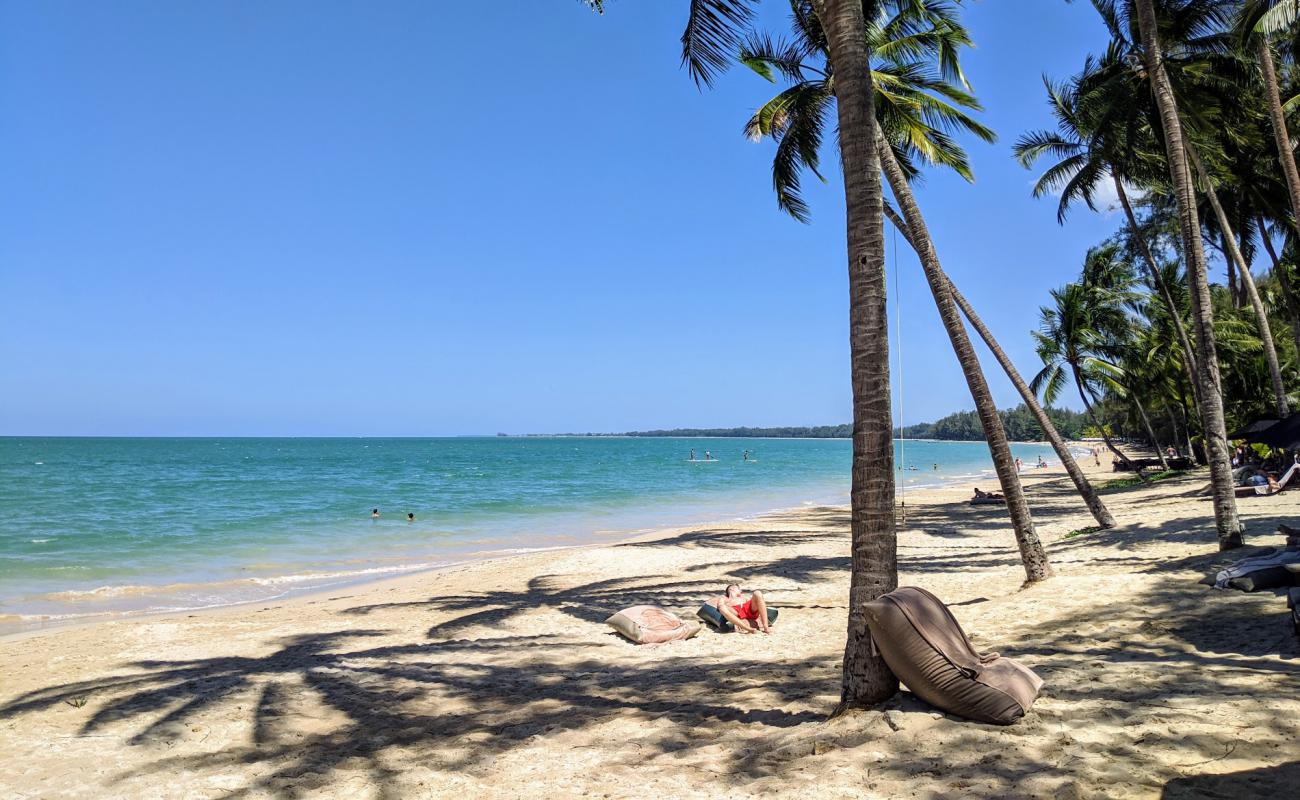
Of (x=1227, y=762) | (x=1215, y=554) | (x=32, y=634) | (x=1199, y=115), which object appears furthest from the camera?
(x=1199, y=115)

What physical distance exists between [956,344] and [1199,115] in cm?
982

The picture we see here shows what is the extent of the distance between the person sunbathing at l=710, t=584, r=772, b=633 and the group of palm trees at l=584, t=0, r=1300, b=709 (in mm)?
3193

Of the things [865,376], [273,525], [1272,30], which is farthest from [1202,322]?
[273,525]

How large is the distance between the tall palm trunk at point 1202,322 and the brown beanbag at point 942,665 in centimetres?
549

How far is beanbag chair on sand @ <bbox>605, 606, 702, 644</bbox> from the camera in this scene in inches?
300

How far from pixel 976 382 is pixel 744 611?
3929mm

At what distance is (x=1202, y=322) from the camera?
8.57 meters

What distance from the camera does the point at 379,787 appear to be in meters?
4.21

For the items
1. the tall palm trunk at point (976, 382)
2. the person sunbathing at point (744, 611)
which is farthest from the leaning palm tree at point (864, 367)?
the tall palm trunk at point (976, 382)

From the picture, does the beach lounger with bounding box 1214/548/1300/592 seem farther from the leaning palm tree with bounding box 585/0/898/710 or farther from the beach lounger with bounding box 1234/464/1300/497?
the beach lounger with bounding box 1234/464/1300/497

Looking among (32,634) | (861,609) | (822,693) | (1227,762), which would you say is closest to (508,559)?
(32,634)

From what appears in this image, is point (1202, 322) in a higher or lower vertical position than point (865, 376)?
higher

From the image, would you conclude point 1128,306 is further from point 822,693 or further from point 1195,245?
point 822,693

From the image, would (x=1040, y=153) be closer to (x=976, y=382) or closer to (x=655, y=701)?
(x=976, y=382)
